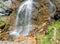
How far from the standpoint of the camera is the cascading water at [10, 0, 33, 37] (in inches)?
428

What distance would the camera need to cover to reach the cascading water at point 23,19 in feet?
35.7

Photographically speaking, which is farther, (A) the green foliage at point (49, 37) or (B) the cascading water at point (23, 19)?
(B) the cascading water at point (23, 19)

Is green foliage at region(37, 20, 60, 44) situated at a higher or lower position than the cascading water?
lower

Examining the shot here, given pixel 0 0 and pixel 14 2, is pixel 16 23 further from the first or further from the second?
pixel 0 0

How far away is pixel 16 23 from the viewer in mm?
11539

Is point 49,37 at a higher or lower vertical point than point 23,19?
lower

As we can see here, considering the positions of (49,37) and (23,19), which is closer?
(49,37)

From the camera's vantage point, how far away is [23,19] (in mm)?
11375

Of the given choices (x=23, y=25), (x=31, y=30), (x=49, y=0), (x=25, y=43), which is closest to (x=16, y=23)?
(x=23, y=25)

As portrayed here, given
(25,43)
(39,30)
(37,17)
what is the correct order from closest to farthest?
1. (25,43)
2. (39,30)
3. (37,17)

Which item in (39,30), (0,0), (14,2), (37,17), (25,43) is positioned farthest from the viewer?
(0,0)

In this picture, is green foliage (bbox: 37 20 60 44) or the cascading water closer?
green foliage (bbox: 37 20 60 44)

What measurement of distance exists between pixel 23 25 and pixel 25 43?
93.1 inches

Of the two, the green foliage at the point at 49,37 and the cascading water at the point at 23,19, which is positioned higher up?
the cascading water at the point at 23,19
